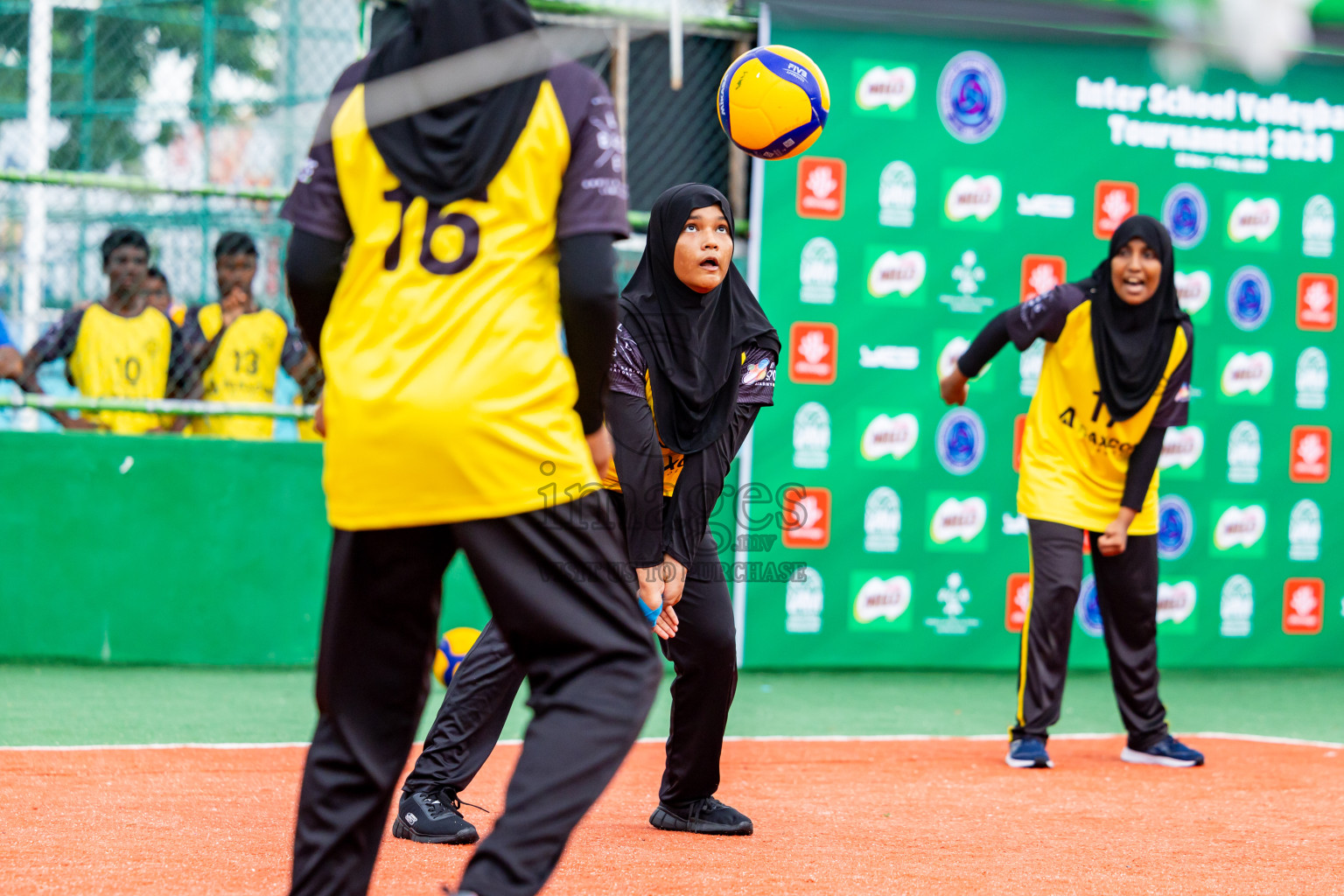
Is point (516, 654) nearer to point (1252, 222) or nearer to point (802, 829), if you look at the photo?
point (802, 829)

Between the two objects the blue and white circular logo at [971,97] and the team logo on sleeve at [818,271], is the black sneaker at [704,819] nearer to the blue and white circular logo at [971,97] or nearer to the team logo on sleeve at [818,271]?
the team logo on sleeve at [818,271]

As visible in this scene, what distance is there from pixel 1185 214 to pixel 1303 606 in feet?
8.86

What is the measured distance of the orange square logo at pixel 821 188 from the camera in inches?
339

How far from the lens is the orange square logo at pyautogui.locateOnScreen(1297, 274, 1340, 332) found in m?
9.34

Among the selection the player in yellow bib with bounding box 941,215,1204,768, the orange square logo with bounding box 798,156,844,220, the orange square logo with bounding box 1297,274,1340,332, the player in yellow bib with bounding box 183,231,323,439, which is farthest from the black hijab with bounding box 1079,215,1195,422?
the player in yellow bib with bounding box 183,231,323,439

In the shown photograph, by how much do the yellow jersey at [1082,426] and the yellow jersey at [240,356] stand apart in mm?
4167

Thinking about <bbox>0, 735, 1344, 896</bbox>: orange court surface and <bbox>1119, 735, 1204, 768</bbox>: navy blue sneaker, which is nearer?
<bbox>0, 735, 1344, 896</bbox>: orange court surface

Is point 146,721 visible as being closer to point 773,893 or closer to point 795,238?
point 773,893

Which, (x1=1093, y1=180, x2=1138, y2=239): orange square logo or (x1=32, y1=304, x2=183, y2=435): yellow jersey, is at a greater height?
(x1=1093, y1=180, x2=1138, y2=239): orange square logo

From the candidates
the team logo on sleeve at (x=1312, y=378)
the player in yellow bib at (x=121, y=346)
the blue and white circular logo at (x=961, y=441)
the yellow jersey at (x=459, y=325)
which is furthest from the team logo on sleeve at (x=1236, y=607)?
the yellow jersey at (x=459, y=325)

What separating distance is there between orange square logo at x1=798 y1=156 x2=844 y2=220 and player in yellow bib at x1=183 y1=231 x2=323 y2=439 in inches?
119

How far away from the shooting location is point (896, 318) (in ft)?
28.9

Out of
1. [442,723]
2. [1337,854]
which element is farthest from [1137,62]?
[442,723]

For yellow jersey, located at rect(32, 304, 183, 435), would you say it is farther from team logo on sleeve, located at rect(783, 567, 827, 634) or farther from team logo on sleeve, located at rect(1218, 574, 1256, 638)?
team logo on sleeve, located at rect(1218, 574, 1256, 638)
